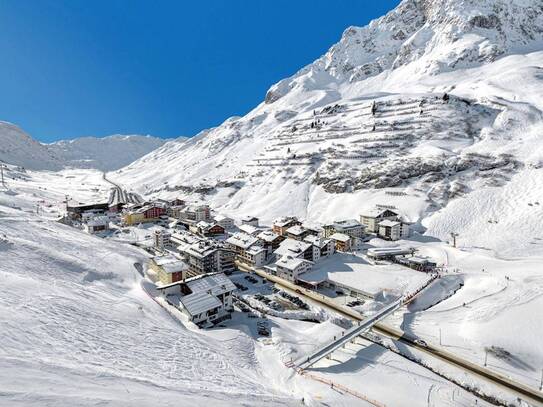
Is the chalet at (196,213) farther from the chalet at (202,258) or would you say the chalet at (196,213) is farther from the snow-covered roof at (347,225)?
the snow-covered roof at (347,225)

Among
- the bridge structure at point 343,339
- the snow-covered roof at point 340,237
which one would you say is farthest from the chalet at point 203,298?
the snow-covered roof at point 340,237

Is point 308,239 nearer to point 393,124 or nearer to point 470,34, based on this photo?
point 393,124

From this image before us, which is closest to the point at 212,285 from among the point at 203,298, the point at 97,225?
the point at 203,298

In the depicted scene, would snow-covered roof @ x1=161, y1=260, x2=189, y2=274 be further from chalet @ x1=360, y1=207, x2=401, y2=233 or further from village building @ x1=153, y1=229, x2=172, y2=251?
chalet @ x1=360, y1=207, x2=401, y2=233

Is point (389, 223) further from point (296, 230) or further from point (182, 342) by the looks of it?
point (182, 342)

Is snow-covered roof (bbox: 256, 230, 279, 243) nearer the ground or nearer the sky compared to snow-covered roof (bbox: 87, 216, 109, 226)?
nearer the ground

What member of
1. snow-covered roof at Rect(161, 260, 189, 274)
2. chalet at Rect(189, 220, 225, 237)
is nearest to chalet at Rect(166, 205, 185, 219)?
chalet at Rect(189, 220, 225, 237)
